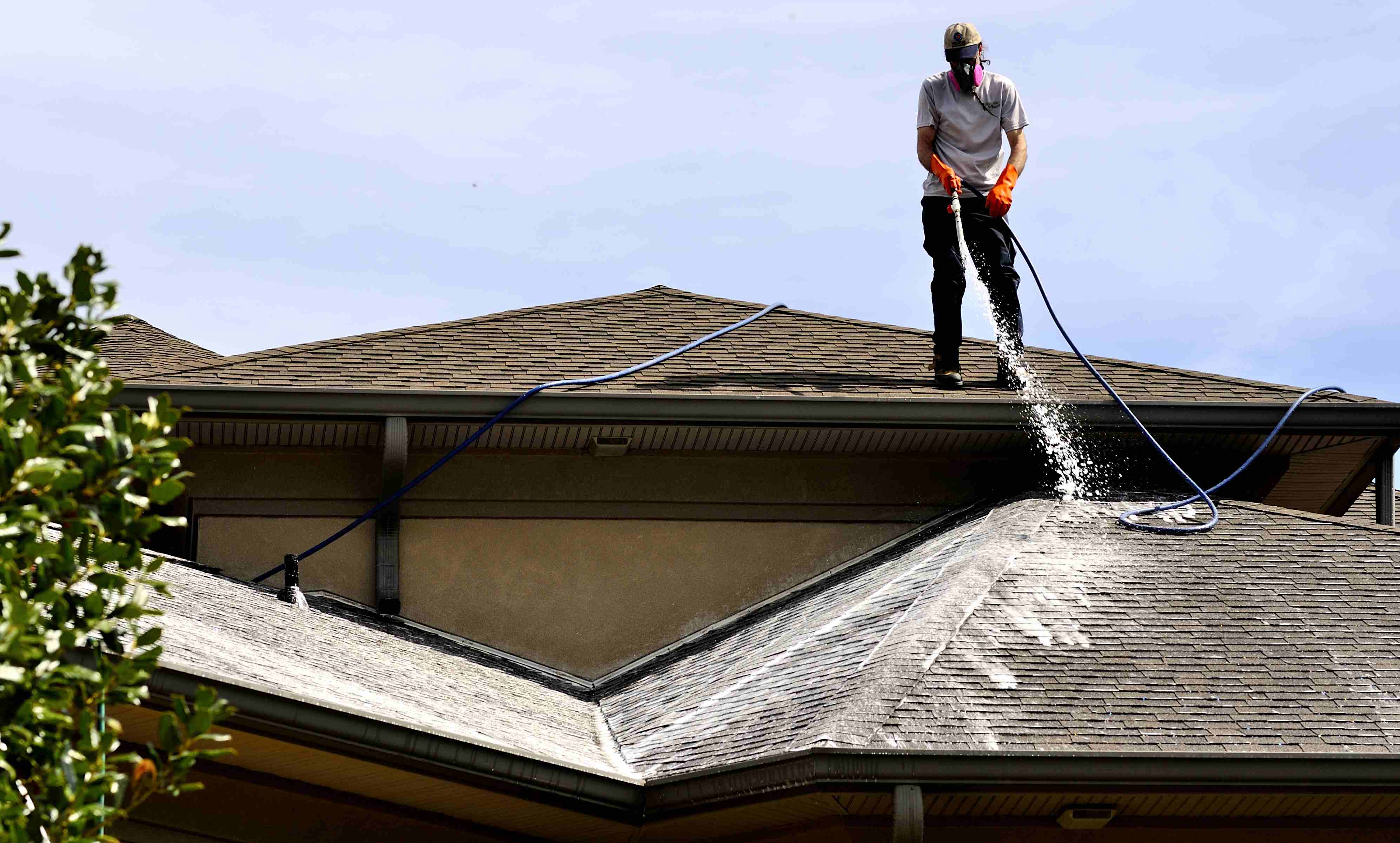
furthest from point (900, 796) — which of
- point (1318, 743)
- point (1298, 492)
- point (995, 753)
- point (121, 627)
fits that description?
point (1298, 492)

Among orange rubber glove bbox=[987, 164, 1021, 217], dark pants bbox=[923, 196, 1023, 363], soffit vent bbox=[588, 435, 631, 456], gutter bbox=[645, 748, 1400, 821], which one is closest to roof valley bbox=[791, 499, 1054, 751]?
gutter bbox=[645, 748, 1400, 821]

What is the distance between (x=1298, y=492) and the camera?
444 inches

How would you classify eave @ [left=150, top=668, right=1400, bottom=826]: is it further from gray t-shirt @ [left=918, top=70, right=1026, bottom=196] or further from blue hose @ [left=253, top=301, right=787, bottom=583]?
gray t-shirt @ [left=918, top=70, right=1026, bottom=196]

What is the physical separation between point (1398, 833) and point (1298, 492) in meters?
Result: 4.01

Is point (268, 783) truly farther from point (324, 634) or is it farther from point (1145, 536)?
point (1145, 536)

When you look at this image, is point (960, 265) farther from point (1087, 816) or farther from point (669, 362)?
point (1087, 816)

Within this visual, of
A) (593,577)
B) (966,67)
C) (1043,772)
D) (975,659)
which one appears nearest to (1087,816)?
(1043,772)

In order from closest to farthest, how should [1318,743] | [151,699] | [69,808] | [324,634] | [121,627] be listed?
[69,808]
[121,627]
[151,699]
[1318,743]
[324,634]

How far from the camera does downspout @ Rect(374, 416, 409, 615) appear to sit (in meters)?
9.86

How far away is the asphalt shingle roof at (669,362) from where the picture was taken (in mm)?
10422

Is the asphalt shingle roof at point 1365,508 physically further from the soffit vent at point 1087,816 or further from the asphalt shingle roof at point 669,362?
the soffit vent at point 1087,816

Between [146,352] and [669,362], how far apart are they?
4264 mm

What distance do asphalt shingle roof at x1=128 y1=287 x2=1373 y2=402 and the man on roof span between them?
0.44 meters

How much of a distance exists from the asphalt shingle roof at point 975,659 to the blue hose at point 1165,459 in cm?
11
